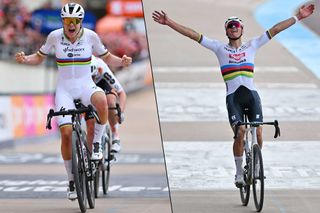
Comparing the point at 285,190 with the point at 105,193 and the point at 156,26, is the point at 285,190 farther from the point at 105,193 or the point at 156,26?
the point at 156,26

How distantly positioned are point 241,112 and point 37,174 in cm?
585

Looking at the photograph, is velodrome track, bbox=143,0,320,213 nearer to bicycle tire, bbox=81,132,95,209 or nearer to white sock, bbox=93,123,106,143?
bicycle tire, bbox=81,132,95,209

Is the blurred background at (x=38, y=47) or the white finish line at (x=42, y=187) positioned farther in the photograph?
the blurred background at (x=38, y=47)

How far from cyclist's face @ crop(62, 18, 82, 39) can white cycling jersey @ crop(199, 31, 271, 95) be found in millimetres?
1297

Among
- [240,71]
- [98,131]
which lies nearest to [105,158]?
[98,131]

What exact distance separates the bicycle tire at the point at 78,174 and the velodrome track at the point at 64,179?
1.41ft

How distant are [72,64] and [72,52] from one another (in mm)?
137

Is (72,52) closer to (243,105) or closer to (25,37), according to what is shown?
(243,105)

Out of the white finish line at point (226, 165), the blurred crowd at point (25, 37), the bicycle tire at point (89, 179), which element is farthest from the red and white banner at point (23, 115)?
the bicycle tire at point (89, 179)

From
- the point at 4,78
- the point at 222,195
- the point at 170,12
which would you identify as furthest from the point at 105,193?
the point at 4,78

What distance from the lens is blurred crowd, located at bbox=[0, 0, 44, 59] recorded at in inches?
1204

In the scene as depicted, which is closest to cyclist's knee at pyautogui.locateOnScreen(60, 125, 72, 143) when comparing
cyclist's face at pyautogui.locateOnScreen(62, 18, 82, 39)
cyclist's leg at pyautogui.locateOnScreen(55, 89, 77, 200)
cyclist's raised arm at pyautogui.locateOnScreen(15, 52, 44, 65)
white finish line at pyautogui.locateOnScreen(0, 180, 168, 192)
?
cyclist's leg at pyautogui.locateOnScreen(55, 89, 77, 200)

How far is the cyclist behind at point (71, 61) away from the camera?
10.7m

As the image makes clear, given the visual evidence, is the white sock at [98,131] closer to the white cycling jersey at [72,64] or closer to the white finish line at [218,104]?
the white cycling jersey at [72,64]
